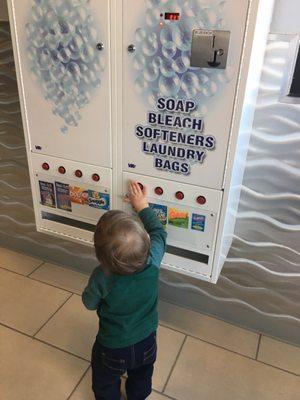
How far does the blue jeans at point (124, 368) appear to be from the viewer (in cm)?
124

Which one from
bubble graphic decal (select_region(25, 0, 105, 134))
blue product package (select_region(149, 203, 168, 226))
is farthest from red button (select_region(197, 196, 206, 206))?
bubble graphic decal (select_region(25, 0, 105, 134))

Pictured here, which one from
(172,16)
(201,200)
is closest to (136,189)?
(201,200)

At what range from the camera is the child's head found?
1039 millimetres

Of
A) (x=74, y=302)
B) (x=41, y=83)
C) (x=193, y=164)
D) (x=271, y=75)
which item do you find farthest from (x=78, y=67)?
(x=74, y=302)

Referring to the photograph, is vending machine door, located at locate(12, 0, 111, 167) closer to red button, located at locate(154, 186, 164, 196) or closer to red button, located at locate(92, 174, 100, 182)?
red button, located at locate(92, 174, 100, 182)

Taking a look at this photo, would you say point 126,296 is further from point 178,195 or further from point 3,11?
point 3,11

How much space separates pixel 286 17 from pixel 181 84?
477mm

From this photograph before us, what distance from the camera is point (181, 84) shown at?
113cm

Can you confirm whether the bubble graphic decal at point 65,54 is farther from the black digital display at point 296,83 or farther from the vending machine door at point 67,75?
the black digital display at point 296,83

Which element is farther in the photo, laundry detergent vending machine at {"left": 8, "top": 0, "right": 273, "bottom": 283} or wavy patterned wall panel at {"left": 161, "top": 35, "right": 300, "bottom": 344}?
wavy patterned wall panel at {"left": 161, "top": 35, "right": 300, "bottom": 344}

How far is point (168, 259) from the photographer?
1444mm

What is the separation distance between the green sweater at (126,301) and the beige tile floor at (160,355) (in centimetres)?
43

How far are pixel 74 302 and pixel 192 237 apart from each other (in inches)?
35.6

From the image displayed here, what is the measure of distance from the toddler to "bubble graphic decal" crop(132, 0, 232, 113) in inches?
15.4
